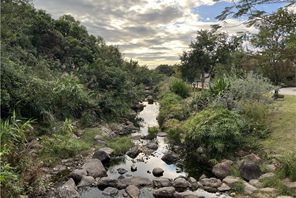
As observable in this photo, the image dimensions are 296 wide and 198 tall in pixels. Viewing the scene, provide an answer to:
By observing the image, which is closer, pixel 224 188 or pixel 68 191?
pixel 68 191

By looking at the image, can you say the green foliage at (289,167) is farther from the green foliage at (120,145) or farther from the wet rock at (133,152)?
the green foliage at (120,145)

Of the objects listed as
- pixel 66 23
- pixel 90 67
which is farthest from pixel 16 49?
pixel 66 23

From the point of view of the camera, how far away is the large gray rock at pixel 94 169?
10109 millimetres

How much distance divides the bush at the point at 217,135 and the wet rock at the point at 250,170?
1.34 metres

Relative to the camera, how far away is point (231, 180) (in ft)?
30.9

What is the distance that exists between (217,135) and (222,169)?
5.03ft

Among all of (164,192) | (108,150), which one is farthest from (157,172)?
(108,150)

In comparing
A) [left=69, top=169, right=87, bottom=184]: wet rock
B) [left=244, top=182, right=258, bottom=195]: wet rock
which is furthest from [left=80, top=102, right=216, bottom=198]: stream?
[left=244, top=182, right=258, bottom=195]: wet rock

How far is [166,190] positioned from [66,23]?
84.1 feet

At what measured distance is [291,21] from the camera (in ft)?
17.8

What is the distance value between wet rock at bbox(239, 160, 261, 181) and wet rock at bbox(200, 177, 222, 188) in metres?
0.79

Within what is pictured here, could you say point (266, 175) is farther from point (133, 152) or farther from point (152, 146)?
point (152, 146)

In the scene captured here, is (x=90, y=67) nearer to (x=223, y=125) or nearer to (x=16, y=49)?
(x=16, y=49)

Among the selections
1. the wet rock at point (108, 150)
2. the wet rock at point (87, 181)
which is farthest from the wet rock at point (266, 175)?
the wet rock at point (108, 150)
